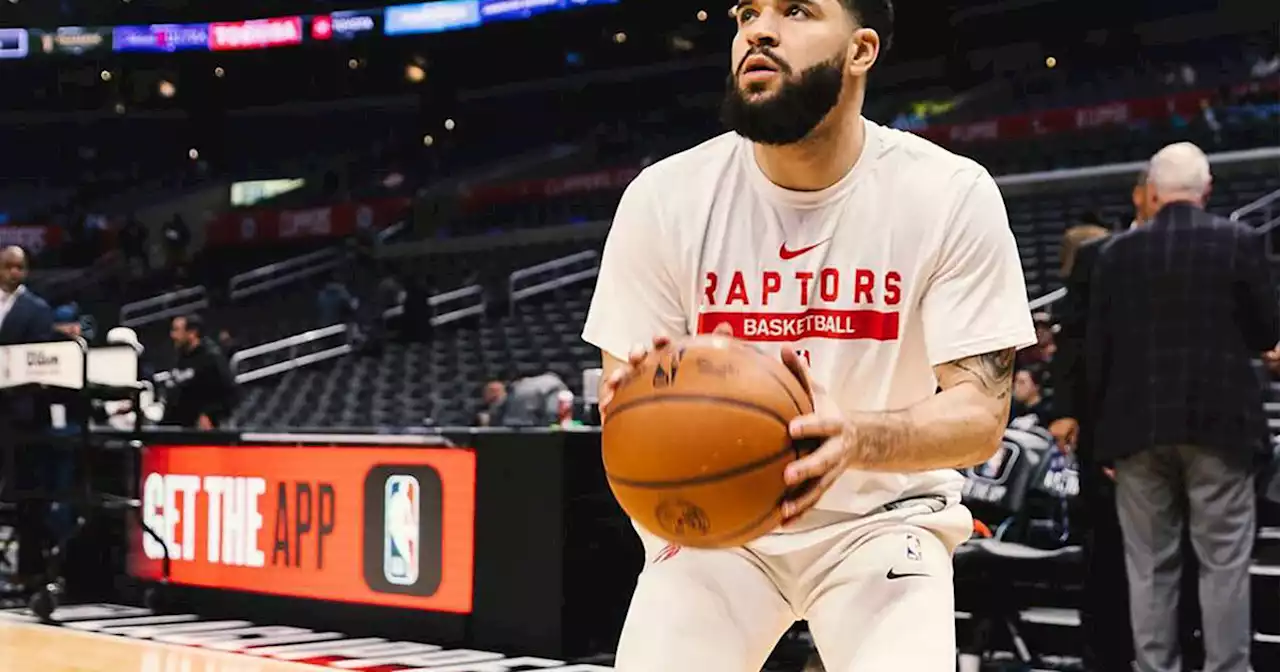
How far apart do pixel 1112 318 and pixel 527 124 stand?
92.5 feet

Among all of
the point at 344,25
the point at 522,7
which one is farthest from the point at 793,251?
the point at 344,25

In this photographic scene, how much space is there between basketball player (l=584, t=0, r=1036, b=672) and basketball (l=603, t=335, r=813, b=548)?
31 cm

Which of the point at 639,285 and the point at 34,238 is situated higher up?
the point at 34,238

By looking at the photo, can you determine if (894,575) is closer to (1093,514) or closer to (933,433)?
(933,433)

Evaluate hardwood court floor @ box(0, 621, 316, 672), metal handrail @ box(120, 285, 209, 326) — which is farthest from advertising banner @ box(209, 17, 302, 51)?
hardwood court floor @ box(0, 621, 316, 672)

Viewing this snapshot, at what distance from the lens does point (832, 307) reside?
2.48m

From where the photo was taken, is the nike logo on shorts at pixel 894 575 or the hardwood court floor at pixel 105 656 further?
the hardwood court floor at pixel 105 656

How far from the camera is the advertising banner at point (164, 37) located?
3094 cm

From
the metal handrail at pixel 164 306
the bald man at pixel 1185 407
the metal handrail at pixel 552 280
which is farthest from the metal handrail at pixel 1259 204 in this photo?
the metal handrail at pixel 164 306

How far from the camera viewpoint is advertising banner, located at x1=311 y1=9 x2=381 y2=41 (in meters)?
29.7

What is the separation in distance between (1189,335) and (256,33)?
28262 mm

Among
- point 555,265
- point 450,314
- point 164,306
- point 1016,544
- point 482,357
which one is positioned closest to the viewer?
point 1016,544

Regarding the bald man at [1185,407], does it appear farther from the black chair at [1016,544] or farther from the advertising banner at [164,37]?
the advertising banner at [164,37]

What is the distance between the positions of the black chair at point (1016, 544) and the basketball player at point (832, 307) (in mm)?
3013
